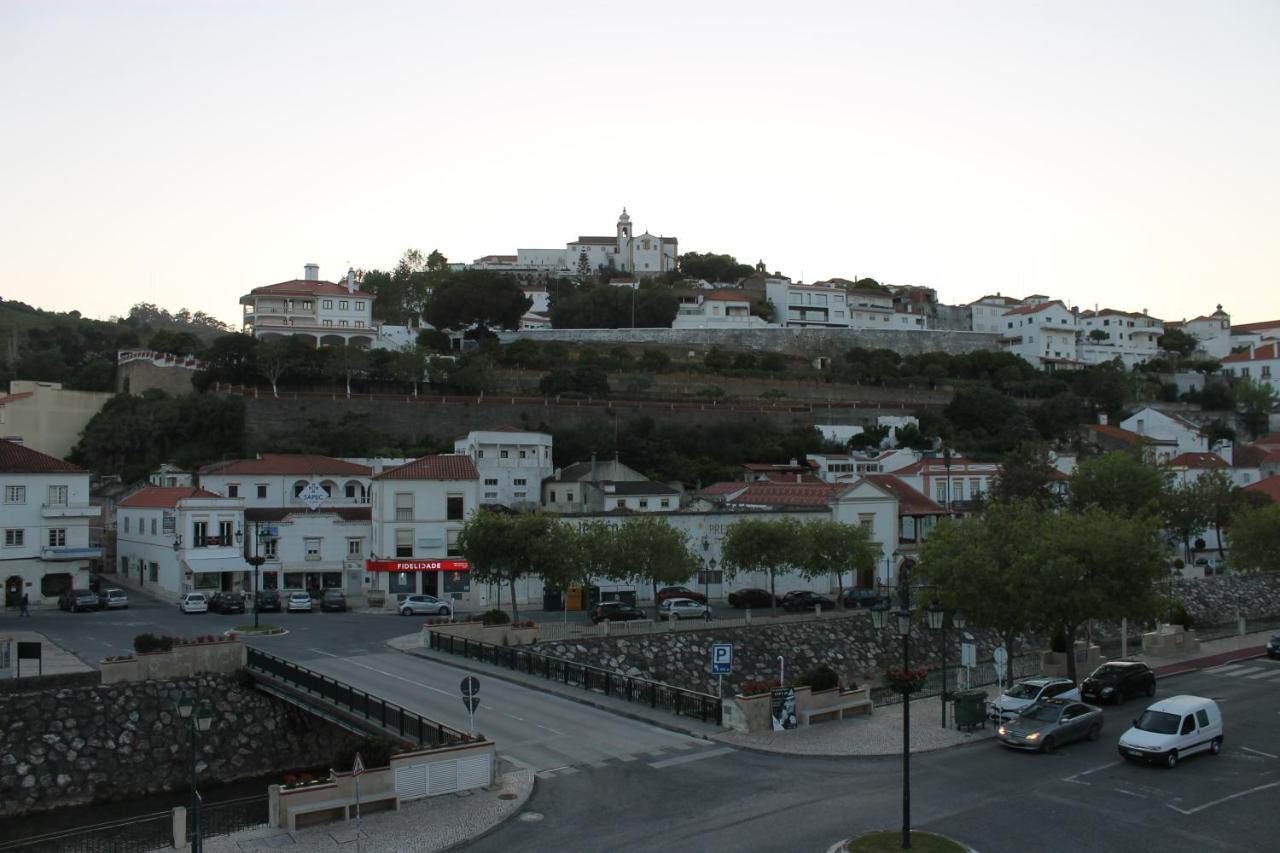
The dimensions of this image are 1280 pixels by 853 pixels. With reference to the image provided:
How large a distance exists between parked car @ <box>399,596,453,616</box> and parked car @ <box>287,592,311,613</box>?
3.97m

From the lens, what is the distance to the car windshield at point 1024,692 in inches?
1014

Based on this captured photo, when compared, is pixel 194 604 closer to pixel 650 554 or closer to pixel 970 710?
→ pixel 650 554

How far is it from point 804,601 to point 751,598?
2.52m

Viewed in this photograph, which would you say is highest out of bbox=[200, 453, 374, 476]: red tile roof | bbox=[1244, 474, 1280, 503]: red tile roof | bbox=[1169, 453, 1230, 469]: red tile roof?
bbox=[200, 453, 374, 476]: red tile roof

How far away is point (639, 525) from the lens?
4397 centimetres

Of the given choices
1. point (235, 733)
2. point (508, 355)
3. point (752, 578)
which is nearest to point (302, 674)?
point (235, 733)

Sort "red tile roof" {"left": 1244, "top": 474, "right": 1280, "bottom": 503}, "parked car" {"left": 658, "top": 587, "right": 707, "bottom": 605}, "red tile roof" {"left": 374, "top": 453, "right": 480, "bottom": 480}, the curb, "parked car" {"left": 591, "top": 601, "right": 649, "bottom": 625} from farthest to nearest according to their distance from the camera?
"red tile roof" {"left": 1244, "top": 474, "right": 1280, "bottom": 503}, "red tile roof" {"left": 374, "top": 453, "right": 480, "bottom": 480}, "parked car" {"left": 658, "top": 587, "right": 707, "bottom": 605}, "parked car" {"left": 591, "top": 601, "right": 649, "bottom": 625}, the curb

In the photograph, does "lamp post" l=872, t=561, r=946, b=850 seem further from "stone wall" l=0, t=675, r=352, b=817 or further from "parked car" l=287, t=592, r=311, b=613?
"parked car" l=287, t=592, r=311, b=613

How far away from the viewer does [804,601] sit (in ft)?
153

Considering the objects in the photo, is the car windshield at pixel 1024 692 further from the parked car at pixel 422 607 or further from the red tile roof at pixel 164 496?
the red tile roof at pixel 164 496

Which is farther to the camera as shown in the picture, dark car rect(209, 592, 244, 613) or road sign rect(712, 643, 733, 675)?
dark car rect(209, 592, 244, 613)

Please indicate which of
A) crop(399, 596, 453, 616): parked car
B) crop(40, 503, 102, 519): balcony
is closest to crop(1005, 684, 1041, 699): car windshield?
crop(399, 596, 453, 616): parked car

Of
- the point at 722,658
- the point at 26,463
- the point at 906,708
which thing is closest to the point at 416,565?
the point at 26,463

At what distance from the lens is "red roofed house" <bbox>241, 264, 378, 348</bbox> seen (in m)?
93.2
